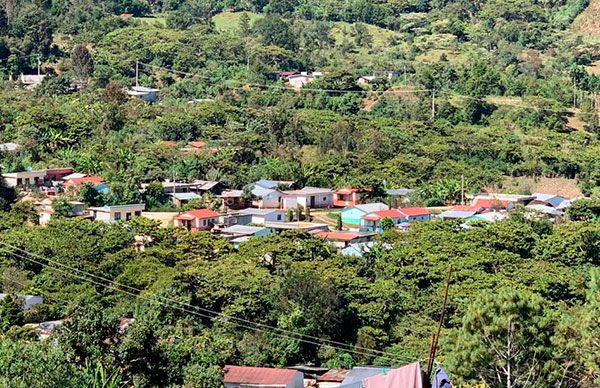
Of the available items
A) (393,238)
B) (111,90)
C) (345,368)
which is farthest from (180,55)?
(345,368)

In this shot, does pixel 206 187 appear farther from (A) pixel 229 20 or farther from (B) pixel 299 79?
(A) pixel 229 20

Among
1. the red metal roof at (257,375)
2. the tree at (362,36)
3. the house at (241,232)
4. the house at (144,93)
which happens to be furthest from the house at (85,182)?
the tree at (362,36)

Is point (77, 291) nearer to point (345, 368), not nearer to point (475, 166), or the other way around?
point (345, 368)

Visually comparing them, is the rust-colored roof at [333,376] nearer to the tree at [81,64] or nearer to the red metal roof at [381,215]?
the red metal roof at [381,215]

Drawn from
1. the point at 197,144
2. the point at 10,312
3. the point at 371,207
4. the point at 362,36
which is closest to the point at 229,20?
the point at 362,36

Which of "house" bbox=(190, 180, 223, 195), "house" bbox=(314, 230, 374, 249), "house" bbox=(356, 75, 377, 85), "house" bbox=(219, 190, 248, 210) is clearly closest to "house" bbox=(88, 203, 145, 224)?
"house" bbox=(190, 180, 223, 195)

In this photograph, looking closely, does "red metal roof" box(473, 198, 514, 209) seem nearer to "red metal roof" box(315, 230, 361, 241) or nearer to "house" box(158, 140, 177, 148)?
"red metal roof" box(315, 230, 361, 241)
